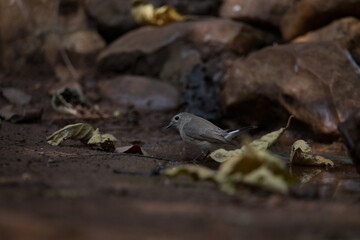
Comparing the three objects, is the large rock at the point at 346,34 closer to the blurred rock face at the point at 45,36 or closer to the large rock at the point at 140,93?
the large rock at the point at 140,93

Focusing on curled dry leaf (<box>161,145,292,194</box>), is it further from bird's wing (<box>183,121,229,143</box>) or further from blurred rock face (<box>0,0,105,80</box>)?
blurred rock face (<box>0,0,105,80</box>)

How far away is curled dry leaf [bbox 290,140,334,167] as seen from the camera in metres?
4.88

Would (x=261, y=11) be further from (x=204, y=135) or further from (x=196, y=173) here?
(x=196, y=173)

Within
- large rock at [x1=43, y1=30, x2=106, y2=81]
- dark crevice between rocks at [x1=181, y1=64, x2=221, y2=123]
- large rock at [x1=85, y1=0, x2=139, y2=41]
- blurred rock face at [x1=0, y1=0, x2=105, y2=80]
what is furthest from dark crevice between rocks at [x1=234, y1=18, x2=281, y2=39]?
large rock at [x1=43, y1=30, x2=106, y2=81]

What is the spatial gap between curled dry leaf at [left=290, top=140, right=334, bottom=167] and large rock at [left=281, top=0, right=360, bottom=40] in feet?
12.3

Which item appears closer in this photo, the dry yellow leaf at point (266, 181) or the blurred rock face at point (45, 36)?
the dry yellow leaf at point (266, 181)

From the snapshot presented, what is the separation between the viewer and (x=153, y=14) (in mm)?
9727

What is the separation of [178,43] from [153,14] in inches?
47.1

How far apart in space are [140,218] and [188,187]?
3.05 ft

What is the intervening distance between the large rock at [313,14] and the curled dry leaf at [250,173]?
5.52 metres

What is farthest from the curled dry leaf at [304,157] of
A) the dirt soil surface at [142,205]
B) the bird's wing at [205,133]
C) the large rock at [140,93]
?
the large rock at [140,93]

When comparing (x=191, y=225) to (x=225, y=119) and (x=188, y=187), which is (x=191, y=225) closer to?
(x=188, y=187)

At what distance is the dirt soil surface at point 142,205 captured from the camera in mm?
2055

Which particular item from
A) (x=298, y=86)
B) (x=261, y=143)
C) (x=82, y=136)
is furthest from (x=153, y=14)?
(x=261, y=143)
